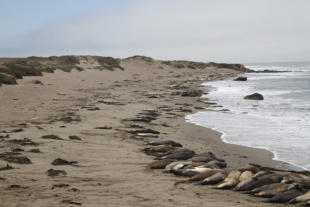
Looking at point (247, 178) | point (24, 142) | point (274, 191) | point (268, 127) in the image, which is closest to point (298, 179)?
point (274, 191)

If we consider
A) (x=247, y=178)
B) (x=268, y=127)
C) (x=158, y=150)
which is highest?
(x=247, y=178)

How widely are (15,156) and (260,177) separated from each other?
15.0ft

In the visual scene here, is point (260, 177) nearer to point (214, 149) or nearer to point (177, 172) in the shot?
point (177, 172)

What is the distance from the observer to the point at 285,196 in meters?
5.29

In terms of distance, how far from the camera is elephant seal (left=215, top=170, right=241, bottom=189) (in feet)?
19.5

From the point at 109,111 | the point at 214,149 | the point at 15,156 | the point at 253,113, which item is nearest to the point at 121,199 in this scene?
the point at 15,156

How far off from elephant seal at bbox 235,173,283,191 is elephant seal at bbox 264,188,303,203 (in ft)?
1.53

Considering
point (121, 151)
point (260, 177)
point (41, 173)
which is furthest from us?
point (121, 151)

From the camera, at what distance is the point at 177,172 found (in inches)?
267

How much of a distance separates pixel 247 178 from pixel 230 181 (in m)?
0.27

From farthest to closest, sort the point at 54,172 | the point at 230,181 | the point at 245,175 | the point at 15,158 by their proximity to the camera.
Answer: the point at 15,158 < the point at 54,172 < the point at 245,175 < the point at 230,181

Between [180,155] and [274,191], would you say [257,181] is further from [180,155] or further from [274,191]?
[180,155]

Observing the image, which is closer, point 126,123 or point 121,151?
point 121,151

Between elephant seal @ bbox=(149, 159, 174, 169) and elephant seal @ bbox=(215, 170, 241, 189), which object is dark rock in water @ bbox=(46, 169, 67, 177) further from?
elephant seal @ bbox=(215, 170, 241, 189)
